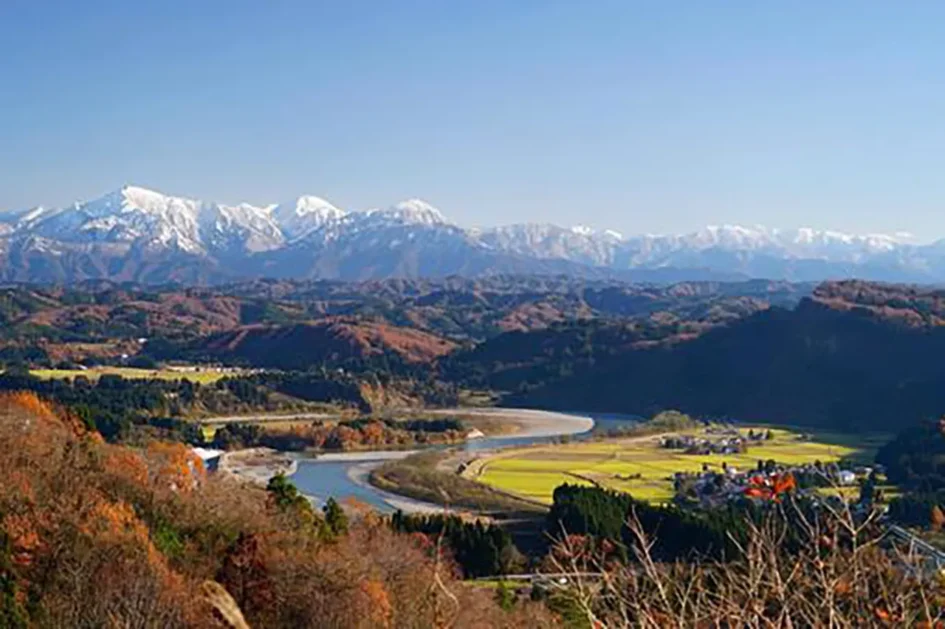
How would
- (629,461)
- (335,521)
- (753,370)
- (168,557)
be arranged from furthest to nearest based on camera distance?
(753,370), (629,461), (335,521), (168,557)

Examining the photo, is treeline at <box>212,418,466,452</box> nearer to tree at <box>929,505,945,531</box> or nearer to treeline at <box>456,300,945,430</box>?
treeline at <box>456,300,945,430</box>

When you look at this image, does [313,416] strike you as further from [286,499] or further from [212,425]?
[286,499]

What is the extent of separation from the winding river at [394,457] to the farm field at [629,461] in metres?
3.38

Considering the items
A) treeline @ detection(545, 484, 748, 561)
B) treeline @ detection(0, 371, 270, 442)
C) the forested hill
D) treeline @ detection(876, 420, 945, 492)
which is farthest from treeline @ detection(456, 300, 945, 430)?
treeline @ detection(545, 484, 748, 561)

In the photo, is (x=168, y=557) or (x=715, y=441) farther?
(x=715, y=441)

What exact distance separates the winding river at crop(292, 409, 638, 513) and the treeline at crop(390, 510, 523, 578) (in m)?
7.43

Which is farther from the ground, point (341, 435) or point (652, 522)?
point (652, 522)

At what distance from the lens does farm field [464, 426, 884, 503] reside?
36.3m

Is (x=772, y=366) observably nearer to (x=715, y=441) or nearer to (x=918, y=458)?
(x=715, y=441)

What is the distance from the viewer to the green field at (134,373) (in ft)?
211

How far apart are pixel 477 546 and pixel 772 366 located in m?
43.2

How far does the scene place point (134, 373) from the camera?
68938 millimetres

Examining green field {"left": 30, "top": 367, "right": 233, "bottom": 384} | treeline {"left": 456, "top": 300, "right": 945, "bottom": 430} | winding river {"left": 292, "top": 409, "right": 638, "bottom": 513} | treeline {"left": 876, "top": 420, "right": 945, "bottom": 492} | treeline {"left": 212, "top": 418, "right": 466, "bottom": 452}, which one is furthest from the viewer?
green field {"left": 30, "top": 367, "right": 233, "bottom": 384}

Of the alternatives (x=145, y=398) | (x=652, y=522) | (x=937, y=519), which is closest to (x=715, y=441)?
(x=937, y=519)
